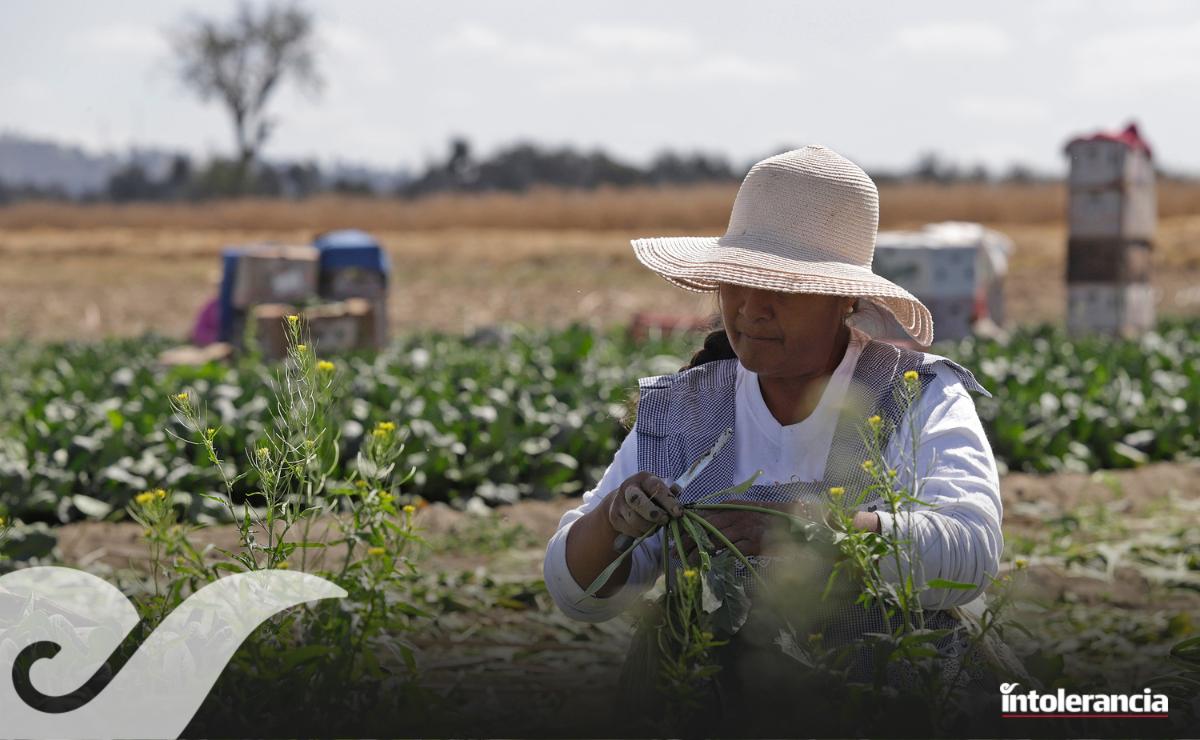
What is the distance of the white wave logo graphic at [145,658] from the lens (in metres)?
1.36

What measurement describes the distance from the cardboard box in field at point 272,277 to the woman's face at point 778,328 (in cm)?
643

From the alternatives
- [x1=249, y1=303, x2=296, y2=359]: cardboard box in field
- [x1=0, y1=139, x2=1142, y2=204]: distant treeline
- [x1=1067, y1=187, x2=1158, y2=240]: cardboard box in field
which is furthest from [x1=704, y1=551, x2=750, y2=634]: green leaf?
[x1=0, y1=139, x2=1142, y2=204]: distant treeline

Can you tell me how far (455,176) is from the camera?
39.2m

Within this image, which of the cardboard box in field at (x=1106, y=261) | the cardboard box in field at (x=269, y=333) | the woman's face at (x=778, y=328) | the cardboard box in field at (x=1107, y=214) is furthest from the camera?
the cardboard box in field at (x=1106, y=261)

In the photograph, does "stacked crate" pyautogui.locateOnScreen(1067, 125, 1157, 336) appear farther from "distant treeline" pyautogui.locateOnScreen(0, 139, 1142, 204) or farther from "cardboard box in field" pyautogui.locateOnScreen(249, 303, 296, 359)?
"distant treeline" pyautogui.locateOnScreen(0, 139, 1142, 204)

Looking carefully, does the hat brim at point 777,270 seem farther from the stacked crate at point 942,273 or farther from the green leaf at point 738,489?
the stacked crate at point 942,273

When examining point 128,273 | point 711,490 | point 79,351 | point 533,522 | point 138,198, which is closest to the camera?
point 711,490

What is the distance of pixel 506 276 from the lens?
19359 millimetres

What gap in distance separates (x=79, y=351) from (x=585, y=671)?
7.29 m

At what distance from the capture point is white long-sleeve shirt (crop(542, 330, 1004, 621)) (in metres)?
1.56

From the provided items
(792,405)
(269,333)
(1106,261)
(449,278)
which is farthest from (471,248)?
(792,405)

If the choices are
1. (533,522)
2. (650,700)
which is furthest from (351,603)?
(533,522)

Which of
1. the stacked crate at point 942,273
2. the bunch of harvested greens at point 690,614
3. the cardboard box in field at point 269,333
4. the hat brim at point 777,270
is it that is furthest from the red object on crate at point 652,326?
the bunch of harvested greens at point 690,614

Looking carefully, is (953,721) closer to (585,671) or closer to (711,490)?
(711,490)
